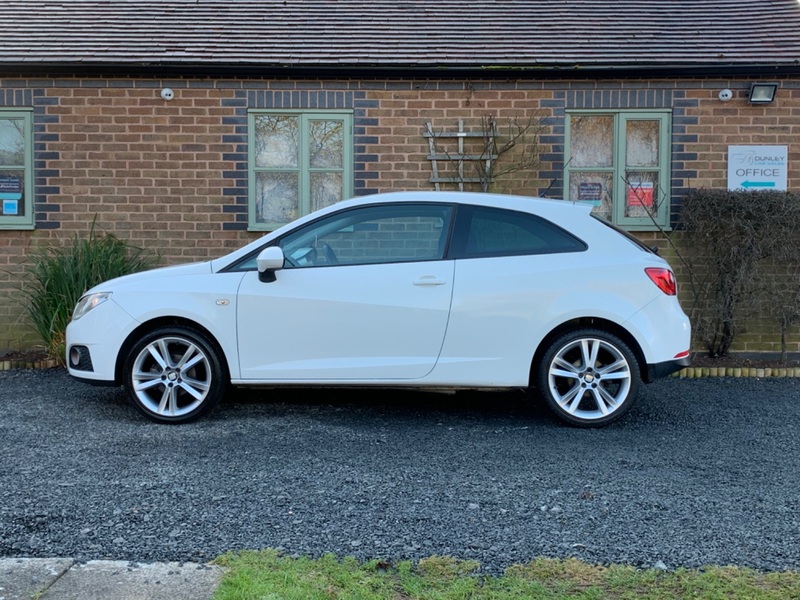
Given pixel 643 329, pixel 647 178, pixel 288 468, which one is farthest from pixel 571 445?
pixel 647 178

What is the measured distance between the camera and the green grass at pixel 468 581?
309cm

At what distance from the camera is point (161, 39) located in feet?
30.9

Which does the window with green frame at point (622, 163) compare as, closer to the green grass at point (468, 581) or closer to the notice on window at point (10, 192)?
the notice on window at point (10, 192)

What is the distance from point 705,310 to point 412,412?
410cm

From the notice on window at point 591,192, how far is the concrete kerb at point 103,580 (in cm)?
689

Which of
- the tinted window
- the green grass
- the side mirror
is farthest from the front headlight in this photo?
the green grass

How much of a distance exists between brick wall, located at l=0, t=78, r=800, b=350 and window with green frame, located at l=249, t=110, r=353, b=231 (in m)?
0.13

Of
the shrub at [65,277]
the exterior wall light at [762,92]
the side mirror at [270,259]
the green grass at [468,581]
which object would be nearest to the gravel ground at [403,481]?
the green grass at [468,581]

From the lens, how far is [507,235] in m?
5.87

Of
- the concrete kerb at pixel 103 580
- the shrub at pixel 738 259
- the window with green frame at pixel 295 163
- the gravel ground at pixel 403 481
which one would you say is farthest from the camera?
the window with green frame at pixel 295 163

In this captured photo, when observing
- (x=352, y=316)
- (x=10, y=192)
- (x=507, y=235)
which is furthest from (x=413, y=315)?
(x=10, y=192)

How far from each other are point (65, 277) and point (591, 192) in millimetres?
5666

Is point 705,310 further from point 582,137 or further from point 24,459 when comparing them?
point 24,459

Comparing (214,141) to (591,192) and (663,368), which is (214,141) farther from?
(663,368)
